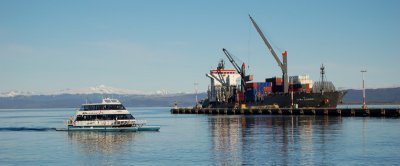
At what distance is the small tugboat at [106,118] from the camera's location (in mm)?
96500

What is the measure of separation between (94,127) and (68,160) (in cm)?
3574

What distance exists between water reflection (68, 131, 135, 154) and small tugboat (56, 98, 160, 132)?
3.31ft

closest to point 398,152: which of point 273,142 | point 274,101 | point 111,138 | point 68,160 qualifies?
point 273,142

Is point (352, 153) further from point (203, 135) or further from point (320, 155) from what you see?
point (203, 135)

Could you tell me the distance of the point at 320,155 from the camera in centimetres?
6031

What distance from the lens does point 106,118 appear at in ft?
321

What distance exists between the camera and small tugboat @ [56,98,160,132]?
96500 mm

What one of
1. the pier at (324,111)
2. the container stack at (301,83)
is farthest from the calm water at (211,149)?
the container stack at (301,83)

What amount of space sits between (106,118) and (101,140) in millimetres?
14307

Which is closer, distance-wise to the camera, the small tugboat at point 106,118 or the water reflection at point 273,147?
the water reflection at point 273,147

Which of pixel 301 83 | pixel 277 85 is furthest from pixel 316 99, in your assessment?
pixel 277 85

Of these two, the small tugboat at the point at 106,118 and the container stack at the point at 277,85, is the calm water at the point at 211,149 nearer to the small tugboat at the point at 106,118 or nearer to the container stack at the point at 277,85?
the small tugboat at the point at 106,118

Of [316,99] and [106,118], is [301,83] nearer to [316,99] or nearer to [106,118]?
[316,99]

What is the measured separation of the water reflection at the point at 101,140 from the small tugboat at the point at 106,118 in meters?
1.01
